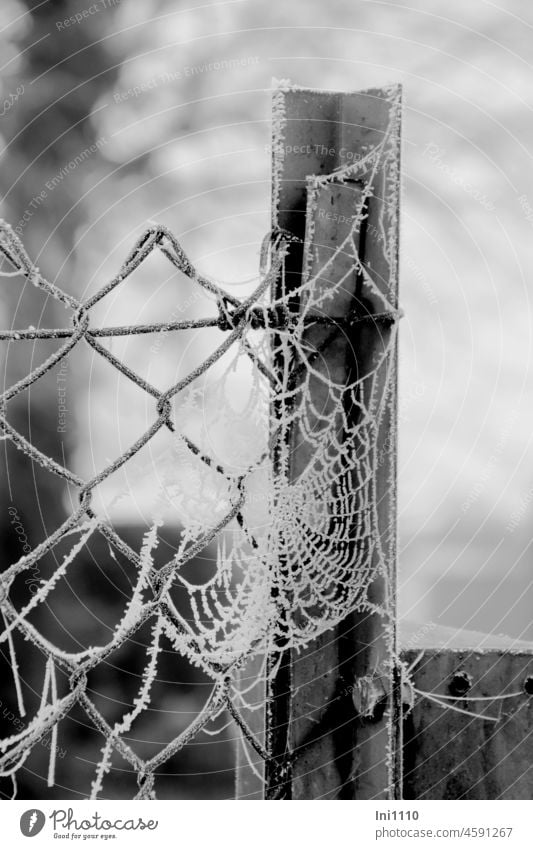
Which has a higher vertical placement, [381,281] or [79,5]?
[79,5]

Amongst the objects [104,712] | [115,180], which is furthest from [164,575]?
[104,712]

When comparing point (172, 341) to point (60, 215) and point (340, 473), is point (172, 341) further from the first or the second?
point (60, 215)

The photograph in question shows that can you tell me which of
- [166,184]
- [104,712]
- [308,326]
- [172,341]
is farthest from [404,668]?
[104,712]

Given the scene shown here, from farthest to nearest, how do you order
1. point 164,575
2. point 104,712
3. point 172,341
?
point 104,712 → point 172,341 → point 164,575

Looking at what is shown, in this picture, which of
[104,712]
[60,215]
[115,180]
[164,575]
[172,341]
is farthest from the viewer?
[104,712]

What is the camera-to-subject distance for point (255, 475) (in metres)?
0.51

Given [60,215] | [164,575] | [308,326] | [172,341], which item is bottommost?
[164,575]

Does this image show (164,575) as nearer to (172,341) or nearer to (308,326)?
(308,326)

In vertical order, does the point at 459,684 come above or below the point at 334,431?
below
